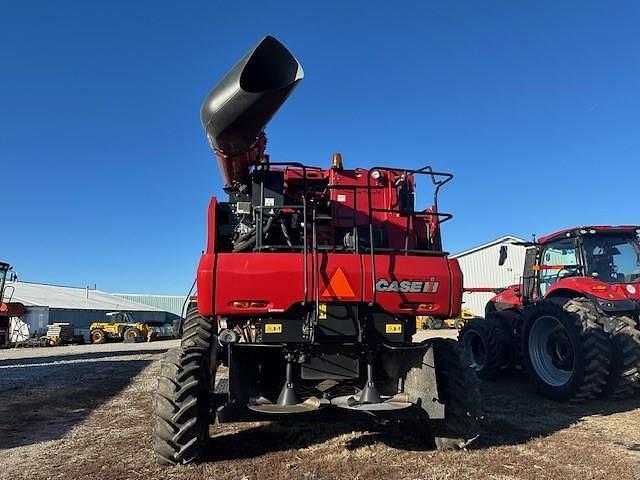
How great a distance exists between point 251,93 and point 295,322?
6.90 ft

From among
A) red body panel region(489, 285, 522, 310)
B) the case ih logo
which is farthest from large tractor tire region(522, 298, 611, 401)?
the case ih logo

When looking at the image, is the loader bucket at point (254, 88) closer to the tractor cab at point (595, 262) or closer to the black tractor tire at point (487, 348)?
the tractor cab at point (595, 262)

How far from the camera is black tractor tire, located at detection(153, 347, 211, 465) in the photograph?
4.68m

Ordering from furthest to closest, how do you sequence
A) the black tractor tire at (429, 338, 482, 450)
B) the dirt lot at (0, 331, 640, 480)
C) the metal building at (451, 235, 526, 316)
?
the metal building at (451, 235, 526, 316)
the black tractor tire at (429, 338, 482, 450)
the dirt lot at (0, 331, 640, 480)

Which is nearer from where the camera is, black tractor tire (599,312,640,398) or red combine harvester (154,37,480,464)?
red combine harvester (154,37,480,464)

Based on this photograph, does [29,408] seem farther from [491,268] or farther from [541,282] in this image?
[491,268]

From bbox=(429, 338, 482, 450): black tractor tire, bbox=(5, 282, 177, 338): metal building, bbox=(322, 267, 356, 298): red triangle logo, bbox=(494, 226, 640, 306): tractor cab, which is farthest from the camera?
bbox=(5, 282, 177, 338): metal building

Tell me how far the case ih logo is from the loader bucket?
1810 millimetres

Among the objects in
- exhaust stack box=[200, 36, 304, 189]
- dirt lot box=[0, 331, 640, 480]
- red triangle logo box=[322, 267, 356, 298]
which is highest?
exhaust stack box=[200, 36, 304, 189]

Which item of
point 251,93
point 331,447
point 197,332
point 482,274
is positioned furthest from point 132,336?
point 251,93

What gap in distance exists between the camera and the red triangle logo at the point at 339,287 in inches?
192

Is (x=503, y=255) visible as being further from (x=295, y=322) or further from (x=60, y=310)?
(x=60, y=310)

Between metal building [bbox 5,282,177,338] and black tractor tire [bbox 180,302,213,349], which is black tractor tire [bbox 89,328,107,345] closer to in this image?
metal building [bbox 5,282,177,338]

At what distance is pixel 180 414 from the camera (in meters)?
4.67
